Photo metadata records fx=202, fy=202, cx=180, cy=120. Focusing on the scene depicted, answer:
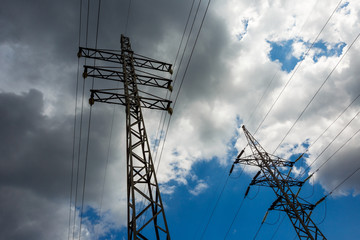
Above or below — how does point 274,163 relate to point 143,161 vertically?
above

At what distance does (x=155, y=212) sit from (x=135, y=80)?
21.4 feet

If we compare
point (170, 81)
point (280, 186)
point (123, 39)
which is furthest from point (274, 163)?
point (123, 39)

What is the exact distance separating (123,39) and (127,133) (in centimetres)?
871

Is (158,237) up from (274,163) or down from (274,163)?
down

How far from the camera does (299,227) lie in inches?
566

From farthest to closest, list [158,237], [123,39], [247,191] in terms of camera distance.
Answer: [247,191] → [123,39] → [158,237]

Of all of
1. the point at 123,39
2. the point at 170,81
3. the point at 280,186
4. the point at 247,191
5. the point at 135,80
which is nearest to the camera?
the point at 135,80

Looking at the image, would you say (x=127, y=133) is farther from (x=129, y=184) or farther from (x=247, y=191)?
(x=247, y=191)

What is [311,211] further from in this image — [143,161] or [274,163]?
[143,161]

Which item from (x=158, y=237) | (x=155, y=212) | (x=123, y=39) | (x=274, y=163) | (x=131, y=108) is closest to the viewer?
(x=158, y=237)

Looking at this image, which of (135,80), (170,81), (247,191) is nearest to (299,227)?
(247,191)

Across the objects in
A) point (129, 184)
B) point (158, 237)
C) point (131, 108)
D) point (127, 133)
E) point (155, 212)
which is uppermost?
point (131, 108)

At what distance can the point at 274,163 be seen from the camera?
1834 centimetres

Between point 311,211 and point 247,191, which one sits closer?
point 311,211
